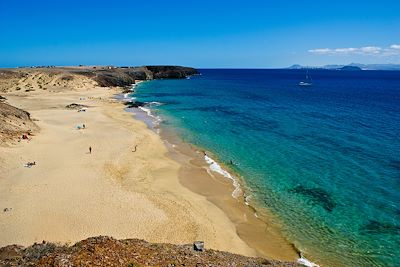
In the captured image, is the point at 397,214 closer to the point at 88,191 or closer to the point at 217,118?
the point at 88,191

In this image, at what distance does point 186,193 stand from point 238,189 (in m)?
4.78

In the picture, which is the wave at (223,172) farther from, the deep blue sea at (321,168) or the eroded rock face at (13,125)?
the eroded rock face at (13,125)

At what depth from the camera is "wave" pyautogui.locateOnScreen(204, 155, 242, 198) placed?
31394 millimetres

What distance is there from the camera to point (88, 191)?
29969 millimetres

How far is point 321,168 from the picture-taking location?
37.0 m

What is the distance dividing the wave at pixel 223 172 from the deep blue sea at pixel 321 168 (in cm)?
119

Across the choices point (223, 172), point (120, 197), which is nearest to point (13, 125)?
point (120, 197)

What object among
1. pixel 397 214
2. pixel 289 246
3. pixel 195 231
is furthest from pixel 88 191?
pixel 397 214

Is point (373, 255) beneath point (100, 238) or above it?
beneath

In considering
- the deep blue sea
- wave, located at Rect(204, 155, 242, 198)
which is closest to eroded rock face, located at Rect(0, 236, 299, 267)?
the deep blue sea

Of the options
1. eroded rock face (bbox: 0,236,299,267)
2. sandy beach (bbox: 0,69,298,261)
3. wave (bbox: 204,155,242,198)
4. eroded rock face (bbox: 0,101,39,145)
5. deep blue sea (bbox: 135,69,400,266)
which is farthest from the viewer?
eroded rock face (bbox: 0,101,39,145)

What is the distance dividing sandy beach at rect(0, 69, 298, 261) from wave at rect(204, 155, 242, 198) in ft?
2.13

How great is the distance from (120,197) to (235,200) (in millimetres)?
9521

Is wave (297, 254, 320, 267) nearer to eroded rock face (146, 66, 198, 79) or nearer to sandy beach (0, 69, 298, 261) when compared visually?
sandy beach (0, 69, 298, 261)
